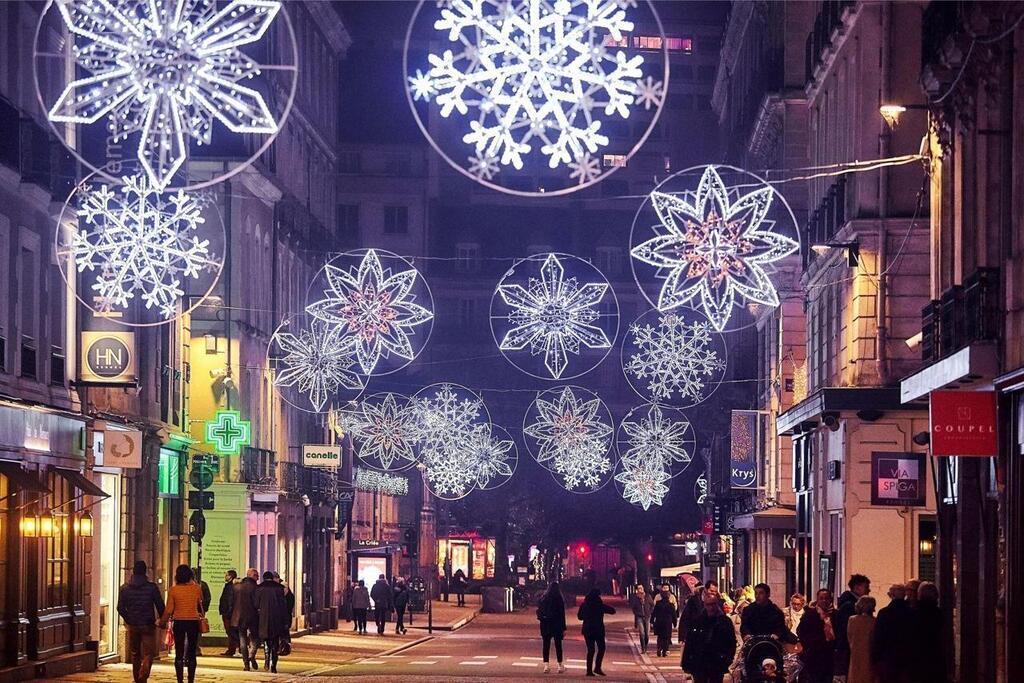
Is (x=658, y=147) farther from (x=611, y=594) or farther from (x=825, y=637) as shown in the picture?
(x=825, y=637)

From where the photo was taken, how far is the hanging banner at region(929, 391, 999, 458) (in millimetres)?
24938

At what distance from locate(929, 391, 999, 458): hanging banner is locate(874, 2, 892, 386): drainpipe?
43.7 ft

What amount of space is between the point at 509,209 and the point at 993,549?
320 feet

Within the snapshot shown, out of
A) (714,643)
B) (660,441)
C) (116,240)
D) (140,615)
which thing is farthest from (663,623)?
(714,643)

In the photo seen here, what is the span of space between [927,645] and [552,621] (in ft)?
59.9

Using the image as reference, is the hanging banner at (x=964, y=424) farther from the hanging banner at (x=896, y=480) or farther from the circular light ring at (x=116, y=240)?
the circular light ring at (x=116, y=240)

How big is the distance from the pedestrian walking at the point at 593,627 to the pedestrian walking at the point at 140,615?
10664 millimetres

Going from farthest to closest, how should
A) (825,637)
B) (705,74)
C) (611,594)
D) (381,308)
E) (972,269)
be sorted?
(705,74), (611,594), (381,308), (972,269), (825,637)

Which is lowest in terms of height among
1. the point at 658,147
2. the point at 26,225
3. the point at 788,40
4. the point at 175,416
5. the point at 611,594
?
the point at 611,594

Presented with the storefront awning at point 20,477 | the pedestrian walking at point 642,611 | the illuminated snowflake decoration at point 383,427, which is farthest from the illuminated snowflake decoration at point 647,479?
the storefront awning at point 20,477

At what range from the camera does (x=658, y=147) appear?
128 metres

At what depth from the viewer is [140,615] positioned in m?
28.4

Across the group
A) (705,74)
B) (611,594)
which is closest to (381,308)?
(611,594)

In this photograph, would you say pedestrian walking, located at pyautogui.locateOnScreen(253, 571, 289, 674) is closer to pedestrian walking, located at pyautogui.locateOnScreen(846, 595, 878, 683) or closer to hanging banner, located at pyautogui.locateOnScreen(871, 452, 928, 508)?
hanging banner, located at pyautogui.locateOnScreen(871, 452, 928, 508)
